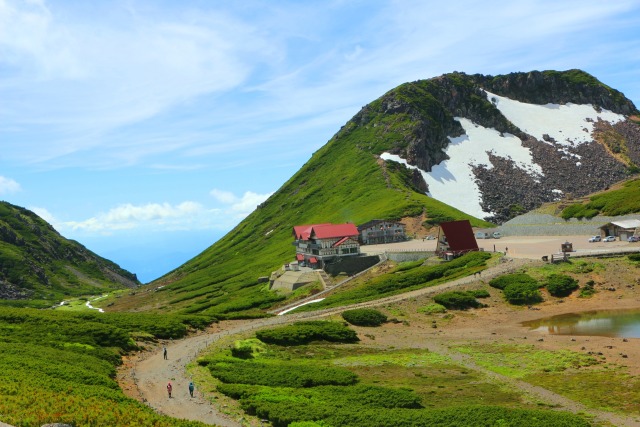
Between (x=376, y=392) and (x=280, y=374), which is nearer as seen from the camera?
(x=376, y=392)

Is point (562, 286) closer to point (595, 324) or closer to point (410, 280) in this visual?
point (595, 324)

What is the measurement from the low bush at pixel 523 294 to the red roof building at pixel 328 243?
49704 millimetres

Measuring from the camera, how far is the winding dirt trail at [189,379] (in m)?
38.8

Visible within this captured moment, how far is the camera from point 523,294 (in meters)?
79.4

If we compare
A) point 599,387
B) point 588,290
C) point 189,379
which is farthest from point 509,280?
point 189,379

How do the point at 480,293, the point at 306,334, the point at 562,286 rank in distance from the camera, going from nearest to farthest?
the point at 306,334
the point at 562,286
the point at 480,293

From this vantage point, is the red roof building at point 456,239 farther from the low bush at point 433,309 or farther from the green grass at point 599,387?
the green grass at point 599,387

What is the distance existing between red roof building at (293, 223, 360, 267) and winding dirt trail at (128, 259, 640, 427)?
4512 centimetres

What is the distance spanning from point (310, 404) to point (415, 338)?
2960cm

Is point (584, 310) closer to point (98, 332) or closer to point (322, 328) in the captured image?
point (322, 328)

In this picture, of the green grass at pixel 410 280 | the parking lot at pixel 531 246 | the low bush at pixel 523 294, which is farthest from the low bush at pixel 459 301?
the parking lot at pixel 531 246

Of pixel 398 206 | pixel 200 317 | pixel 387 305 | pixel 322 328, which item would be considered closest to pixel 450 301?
pixel 387 305

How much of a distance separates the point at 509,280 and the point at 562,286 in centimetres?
752

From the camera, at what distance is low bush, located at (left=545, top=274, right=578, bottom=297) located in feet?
261
